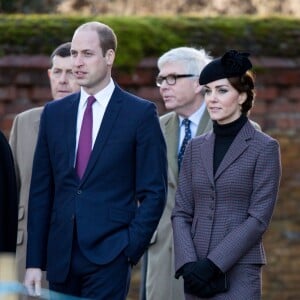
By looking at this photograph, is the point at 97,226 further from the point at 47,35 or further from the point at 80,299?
the point at 47,35

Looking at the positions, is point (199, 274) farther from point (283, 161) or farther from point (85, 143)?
point (283, 161)

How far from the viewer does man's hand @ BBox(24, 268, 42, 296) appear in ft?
26.4

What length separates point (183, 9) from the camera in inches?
652

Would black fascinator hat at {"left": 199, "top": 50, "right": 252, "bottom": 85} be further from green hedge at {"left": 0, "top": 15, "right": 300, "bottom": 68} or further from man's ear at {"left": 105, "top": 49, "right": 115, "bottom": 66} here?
green hedge at {"left": 0, "top": 15, "right": 300, "bottom": 68}

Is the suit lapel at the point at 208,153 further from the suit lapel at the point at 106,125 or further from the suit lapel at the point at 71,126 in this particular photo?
the suit lapel at the point at 71,126

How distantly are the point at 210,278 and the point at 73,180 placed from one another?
91 centimetres

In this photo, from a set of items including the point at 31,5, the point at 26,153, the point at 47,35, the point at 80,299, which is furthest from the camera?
the point at 31,5

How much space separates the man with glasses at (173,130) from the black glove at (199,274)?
1.38 meters

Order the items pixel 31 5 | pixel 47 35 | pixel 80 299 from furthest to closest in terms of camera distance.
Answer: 1. pixel 31 5
2. pixel 47 35
3. pixel 80 299

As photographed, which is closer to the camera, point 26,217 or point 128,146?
point 128,146

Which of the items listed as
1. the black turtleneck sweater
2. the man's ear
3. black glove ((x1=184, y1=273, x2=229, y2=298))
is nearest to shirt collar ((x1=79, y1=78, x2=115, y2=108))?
the man's ear

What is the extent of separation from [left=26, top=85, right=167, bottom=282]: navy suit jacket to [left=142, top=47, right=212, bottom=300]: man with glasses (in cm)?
116

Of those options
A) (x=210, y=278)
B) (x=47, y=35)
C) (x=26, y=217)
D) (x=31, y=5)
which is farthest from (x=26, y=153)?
(x=31, y=5)

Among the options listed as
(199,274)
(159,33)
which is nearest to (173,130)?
(199,274)
